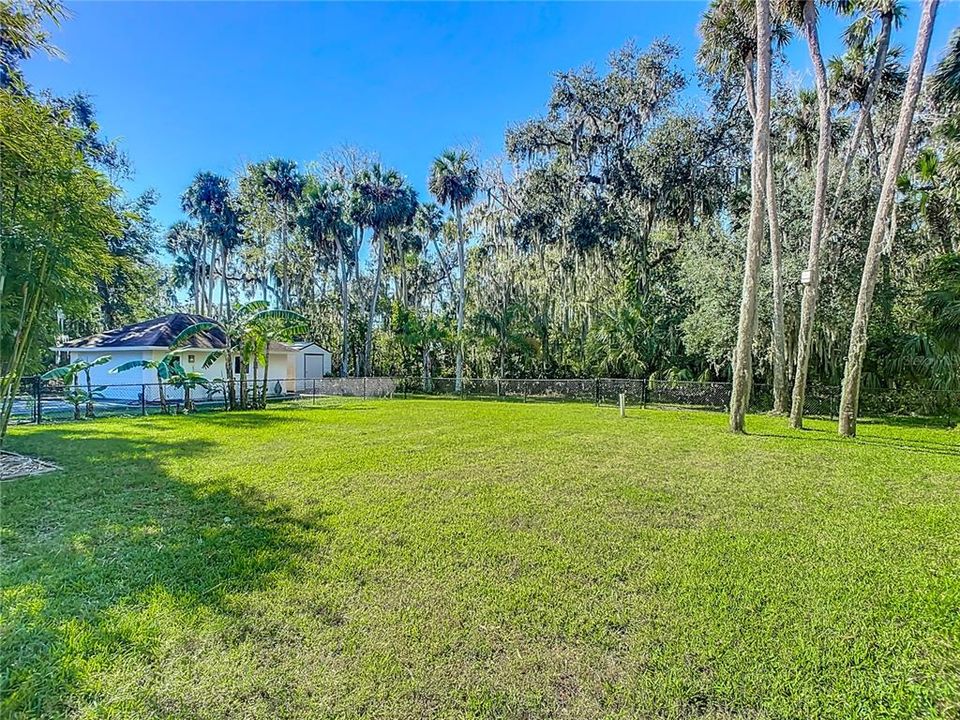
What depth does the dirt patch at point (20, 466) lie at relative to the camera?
241 inches

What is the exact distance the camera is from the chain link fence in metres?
12.9

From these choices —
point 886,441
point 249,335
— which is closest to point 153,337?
point 249,335

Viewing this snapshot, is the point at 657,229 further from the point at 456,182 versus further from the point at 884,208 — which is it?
the point at 884,208

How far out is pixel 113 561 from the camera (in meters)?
3.64

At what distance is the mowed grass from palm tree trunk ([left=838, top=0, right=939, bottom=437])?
11.9ft

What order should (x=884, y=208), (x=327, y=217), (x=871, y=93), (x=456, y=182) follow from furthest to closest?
(x=327, y=217), (x=456, y=182), (x=871, y=93), (x=884, y=208)

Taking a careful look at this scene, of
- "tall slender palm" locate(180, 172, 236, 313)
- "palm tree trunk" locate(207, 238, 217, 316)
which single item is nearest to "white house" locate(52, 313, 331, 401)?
"tall slender palm" locate(180, 172, 236, 313)

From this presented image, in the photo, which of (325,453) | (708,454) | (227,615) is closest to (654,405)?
(708,454)

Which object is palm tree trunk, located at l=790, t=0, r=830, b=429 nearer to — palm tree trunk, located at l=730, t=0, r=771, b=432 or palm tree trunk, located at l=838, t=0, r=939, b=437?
palm tree trunk, located at l=838, t=0, r=939, b=437

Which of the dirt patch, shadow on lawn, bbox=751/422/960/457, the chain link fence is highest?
the chain link fence

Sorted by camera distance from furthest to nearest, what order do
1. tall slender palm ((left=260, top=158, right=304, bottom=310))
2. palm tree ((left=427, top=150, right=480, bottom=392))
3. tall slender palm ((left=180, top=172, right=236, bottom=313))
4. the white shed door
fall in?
tall slender palm ((left=180, top=172, right=236, bottom=313)) < tall slender palm ((left=260, top=158, right=304, bottom=310)) < the white shed door < palm tree ((left=427, top=150, right=480, bottom=392))

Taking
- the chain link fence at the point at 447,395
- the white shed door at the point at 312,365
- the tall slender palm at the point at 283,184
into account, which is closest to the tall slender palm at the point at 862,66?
the chain link fence at the point at 447,395

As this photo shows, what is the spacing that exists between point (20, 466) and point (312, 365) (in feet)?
67.1

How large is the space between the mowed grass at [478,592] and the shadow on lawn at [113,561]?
0.07ft
